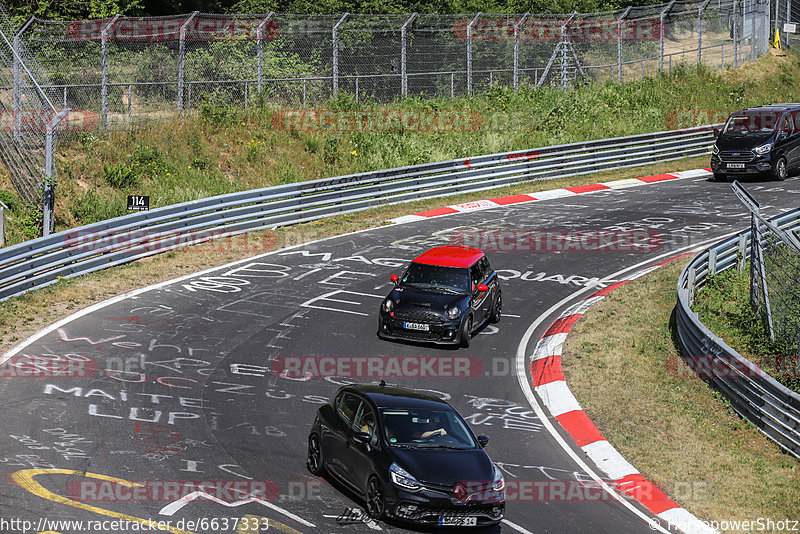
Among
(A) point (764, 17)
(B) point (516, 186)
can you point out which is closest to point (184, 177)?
(B) point (516, 186)

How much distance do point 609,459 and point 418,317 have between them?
4.78 meters

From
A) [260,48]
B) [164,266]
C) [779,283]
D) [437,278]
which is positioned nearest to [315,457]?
[437,278]

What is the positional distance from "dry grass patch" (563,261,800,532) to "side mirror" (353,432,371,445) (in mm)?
4359

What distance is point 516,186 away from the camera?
31234mm

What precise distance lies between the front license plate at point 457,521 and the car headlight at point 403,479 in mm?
439

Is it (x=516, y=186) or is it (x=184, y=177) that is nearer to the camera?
(x=184, y=177)

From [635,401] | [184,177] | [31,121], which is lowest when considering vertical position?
[635,401]

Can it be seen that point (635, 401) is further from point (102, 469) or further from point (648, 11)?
point (648, 11)

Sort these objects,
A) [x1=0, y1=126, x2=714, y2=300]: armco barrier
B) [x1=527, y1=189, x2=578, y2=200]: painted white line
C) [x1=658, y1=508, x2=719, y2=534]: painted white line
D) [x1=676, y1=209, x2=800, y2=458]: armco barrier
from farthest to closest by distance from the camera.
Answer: [x1=527, y1=189, x2=578, y2=200]: painted white line < [x1=0, y1=126, x2=714, y2=300]: armco barrier < [x1=676, y1=209, x2=800, y2=458]: armco barrier < [x1=658, y1=508, x2=719, y2=534]: painted white line

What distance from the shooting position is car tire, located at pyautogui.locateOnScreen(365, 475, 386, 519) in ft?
35.2

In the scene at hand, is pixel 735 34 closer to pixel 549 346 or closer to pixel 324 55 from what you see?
pixel 324 55

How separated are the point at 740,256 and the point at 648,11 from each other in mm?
23751

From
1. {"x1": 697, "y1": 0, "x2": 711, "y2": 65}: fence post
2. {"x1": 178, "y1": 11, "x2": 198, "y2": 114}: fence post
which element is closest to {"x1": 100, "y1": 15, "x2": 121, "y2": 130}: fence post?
{"x1": 178, "y1": 11, "x2": 198, "y2": 114}: fence post

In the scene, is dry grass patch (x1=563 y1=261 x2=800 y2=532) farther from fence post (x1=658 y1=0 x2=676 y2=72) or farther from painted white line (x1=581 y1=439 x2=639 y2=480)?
fence post (x1=658 y1=0 x2=676 y2=72)
